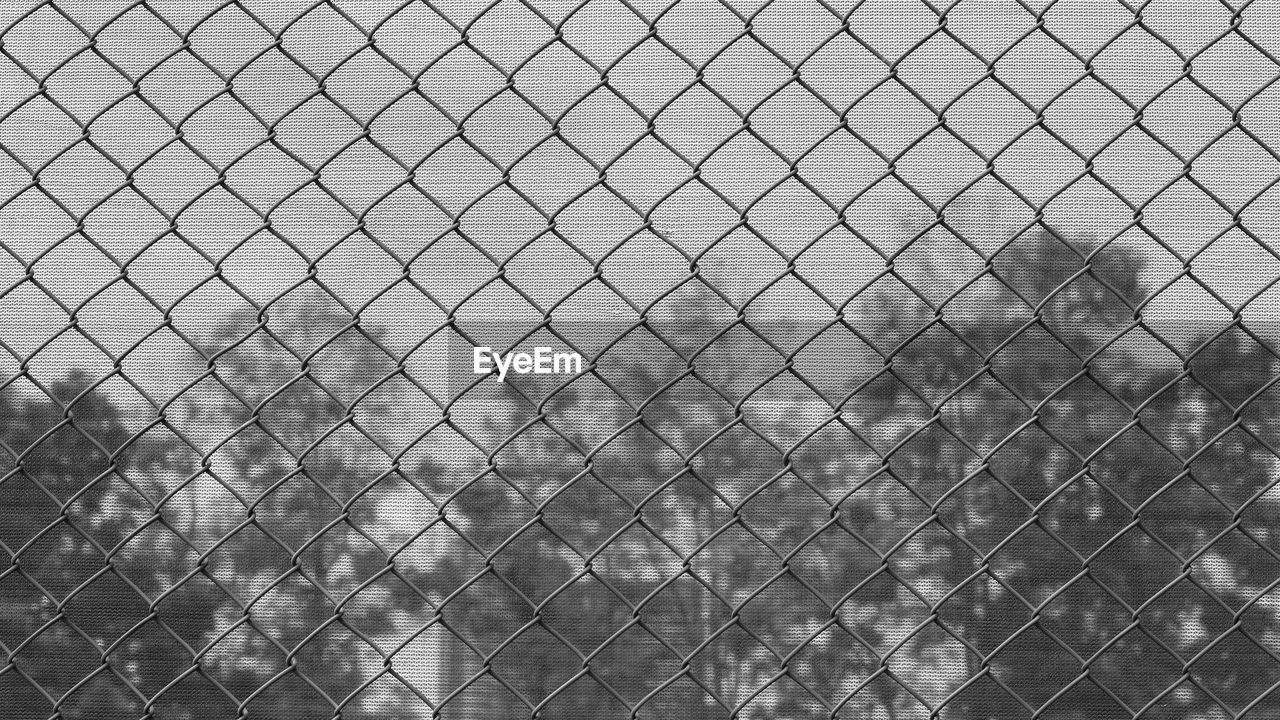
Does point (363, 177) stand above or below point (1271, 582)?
above

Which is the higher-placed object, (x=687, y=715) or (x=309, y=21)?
(x=309, y=21)

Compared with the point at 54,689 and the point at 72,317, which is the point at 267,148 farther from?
the point at 54,689

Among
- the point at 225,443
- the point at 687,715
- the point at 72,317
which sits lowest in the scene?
the point at 687,715

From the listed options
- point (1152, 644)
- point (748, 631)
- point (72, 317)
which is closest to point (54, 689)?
point (72, 317)

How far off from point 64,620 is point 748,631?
88 cm

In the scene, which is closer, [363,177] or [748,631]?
[748,631]

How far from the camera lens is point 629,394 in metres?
1.72

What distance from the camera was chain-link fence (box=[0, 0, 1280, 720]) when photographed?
163 cm

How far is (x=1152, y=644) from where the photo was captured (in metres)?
1.70

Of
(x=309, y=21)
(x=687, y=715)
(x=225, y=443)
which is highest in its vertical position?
(x=309, y=21)

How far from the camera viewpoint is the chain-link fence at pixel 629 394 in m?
1.63

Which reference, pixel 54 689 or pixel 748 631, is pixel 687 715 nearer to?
pixel 748 631

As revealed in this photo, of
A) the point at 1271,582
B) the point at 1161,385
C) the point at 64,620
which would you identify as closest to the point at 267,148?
the point at 64,620

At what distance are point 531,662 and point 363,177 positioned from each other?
71 centimetres
